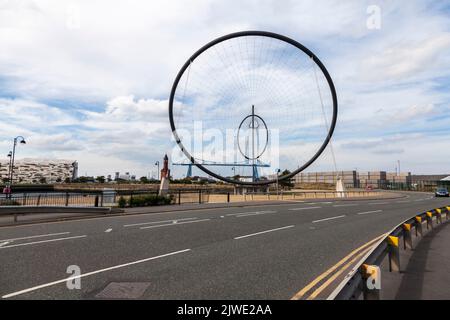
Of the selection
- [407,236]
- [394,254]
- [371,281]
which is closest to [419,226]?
[407,236]

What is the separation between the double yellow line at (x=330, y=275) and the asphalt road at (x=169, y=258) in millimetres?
158

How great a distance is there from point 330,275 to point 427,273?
7.89ft

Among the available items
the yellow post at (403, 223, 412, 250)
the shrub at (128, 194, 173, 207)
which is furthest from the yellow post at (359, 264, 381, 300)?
the shrub at (128, 194, 173, 207)

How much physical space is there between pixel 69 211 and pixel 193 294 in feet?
45.1

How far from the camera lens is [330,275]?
6926 millimetres

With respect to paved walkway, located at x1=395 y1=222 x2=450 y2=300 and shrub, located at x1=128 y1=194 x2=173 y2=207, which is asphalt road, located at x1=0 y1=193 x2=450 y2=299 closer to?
paved walkway, located at x1=395 y1=222 x2=450 y2=300

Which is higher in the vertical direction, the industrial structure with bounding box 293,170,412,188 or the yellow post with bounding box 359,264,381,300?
the industrial structure with bounding box 293,170,412,188

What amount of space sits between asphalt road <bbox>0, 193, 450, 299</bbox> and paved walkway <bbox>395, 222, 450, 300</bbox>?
171cm

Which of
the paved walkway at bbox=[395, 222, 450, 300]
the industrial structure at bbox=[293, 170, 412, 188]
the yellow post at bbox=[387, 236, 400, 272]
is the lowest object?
the paved walkway at bbox=[395, 222, 450, 300]

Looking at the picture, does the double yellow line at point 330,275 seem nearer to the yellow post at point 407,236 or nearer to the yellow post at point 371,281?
the yellow post at point 371,281

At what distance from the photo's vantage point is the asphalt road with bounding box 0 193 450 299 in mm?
5887
